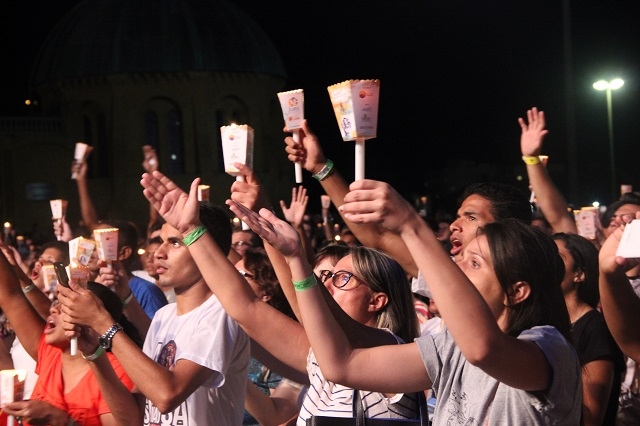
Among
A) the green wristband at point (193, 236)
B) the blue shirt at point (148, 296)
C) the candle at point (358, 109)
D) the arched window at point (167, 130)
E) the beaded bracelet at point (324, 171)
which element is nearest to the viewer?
the candle at point (358, 109)

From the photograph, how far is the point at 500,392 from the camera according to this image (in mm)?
3096

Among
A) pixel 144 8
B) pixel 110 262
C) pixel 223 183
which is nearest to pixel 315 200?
pixel 223 183

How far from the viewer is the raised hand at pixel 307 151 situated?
452cm

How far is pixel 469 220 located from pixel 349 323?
3.42 ft

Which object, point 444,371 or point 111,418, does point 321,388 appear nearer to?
point 444,371

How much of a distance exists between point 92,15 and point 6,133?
6387 millimetres

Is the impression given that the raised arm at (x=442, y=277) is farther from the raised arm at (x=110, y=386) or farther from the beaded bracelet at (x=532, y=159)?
the beaded bracelet at (x=532, y=159)

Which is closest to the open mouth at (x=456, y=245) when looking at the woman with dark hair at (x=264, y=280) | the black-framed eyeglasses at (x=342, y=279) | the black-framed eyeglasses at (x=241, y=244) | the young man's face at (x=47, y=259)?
the black-framed eyeglasses at (x=342, y=279)

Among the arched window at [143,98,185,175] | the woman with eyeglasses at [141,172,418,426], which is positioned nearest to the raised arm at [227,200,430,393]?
the woman with eyeglasses at [141,172,418,426]

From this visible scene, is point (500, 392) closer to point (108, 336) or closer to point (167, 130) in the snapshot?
point (108, 336)

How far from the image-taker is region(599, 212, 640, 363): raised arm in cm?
354

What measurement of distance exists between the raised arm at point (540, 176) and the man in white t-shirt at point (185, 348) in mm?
2172

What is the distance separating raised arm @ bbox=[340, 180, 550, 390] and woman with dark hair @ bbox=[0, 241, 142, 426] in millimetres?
1802

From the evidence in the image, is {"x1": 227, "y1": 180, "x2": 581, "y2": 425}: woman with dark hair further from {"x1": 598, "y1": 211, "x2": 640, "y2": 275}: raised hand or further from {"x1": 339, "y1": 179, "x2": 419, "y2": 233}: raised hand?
{"x1": 598, "y1": 211, "x2": 640, "y2": 275}: raised hand
